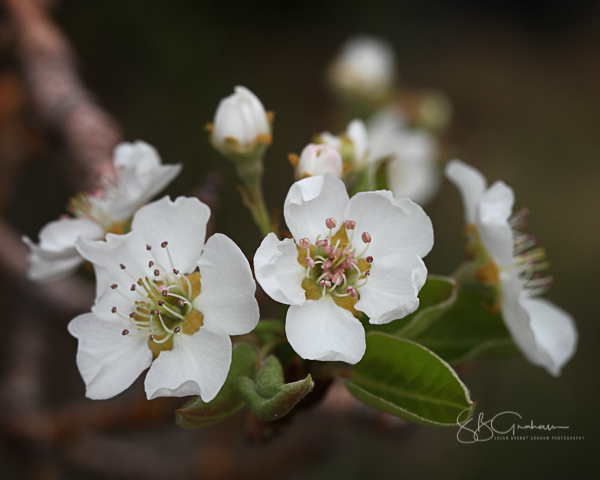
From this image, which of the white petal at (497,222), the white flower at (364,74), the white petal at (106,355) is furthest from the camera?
the white flower at (364,74)

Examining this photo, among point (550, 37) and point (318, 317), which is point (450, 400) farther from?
point (550, 37)

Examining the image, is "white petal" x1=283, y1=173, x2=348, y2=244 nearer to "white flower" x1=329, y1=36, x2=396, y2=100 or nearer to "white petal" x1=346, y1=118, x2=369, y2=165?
"white petal" x1=346, y1=118, x2=369, y2=165

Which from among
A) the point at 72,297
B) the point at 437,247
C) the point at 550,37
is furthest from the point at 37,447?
the point at 550,37

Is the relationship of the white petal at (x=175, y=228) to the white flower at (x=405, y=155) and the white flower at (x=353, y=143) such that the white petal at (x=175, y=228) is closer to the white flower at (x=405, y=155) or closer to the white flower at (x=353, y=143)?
the white flower at (x=353, y=143)

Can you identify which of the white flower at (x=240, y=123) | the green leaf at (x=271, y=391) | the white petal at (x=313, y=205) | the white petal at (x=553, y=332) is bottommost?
the white petal at (x=553, y=332)

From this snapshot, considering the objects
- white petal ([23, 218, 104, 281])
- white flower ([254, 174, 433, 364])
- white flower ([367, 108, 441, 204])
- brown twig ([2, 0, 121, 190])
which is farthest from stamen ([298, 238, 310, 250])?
white flower ([367, 108, 441, 204])

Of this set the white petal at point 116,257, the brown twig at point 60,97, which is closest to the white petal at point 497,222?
the white petal at point 116,257

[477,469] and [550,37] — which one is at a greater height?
[550,37]
